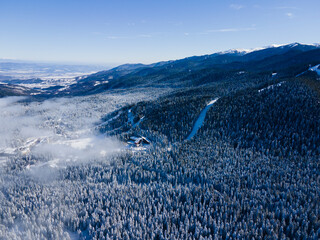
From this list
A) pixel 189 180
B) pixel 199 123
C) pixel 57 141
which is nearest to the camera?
pixel 189 180

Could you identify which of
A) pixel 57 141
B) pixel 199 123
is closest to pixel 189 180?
pixel 199 123

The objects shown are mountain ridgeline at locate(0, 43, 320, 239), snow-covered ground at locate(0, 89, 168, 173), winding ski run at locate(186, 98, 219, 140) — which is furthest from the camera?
winding ski run at locate(186, 98, 219, 140)

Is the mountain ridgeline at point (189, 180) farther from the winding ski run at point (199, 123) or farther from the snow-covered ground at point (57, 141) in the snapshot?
the snow-covered ground at point (57, 141)

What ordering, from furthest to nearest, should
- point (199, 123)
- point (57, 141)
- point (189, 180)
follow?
point (57, 141), point (199, 123), point (189, 180)

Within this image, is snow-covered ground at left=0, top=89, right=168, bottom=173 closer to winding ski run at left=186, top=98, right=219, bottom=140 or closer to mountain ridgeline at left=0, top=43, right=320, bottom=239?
mountain ridgeline at left=0, top=43, right=320, bottom=239

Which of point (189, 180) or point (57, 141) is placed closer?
point (189, 180)

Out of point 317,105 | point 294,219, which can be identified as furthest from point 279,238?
point 317,105

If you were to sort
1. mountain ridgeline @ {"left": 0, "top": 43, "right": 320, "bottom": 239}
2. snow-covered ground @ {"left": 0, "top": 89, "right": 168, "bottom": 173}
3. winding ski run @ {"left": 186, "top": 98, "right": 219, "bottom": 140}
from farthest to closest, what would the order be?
1. winding ski run @ {"left": 186, "top": 98, "right": 219, "bottom": 140}
2. snow-covered ground @ {"left": 0, "top": 89, "right": 168, "bottom": 173}
3. mountain ridgeline @ {"left": 0, "top": 43, "right": 320, "bottom": 239}

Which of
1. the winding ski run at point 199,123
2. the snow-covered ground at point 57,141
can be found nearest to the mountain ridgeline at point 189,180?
the winding ski run at point 199,123

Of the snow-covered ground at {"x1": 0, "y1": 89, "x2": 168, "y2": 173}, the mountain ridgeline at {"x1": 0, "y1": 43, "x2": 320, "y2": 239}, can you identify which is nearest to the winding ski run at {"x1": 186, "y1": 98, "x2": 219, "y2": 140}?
the mountain ridgeline at {"x1": 0, "y1": 43, "x2": 320, "y2": 239}

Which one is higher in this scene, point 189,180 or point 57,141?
point 57,141

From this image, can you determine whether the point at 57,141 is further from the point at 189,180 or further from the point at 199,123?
the point at 189,180

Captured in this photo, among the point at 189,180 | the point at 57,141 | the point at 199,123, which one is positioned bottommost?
the point at 189,180
